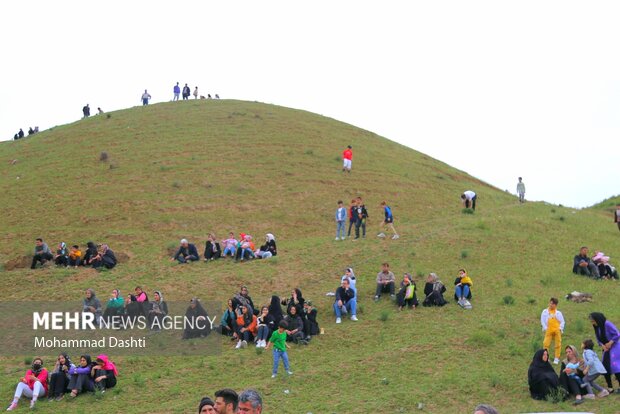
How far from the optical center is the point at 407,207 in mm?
42938

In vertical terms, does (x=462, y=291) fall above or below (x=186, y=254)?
below

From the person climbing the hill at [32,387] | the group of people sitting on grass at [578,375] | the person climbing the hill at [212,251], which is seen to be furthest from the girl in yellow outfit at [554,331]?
the person climbing the hill at [212,251]

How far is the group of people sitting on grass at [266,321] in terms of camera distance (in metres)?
21.4

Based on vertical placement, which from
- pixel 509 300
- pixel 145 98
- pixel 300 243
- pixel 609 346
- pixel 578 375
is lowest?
pixel 578 375

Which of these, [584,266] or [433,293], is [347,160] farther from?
[433,293]

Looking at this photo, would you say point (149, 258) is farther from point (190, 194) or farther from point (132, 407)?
point (132, 407)

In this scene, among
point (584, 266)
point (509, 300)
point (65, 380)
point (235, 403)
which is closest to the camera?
point (235, 403)

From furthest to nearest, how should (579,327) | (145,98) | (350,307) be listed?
(145,98), (350,307), (579,327)

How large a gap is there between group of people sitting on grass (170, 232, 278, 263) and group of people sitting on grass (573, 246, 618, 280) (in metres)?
12.9

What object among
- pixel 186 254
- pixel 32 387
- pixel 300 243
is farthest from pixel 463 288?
pixel 32 387

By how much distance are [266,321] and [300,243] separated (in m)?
13.1

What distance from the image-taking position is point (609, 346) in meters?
16.0

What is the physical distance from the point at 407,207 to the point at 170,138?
65.0ft

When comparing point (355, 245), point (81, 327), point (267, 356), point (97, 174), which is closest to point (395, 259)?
point (355, 245)
